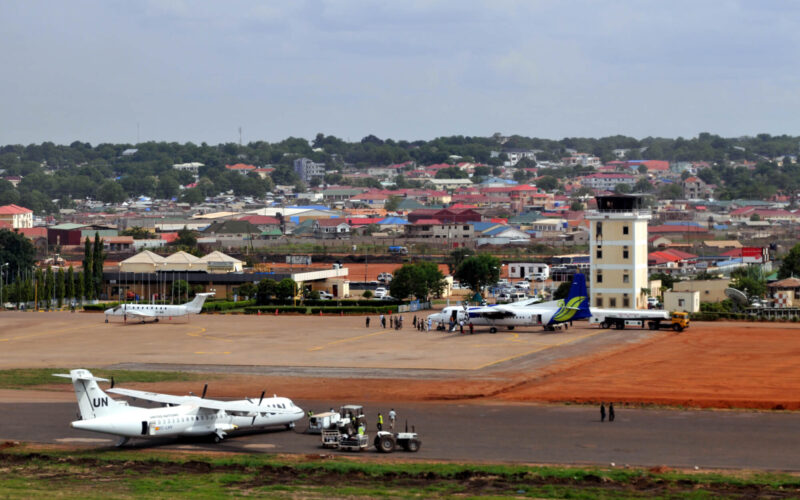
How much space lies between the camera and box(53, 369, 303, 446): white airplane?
46469 millimetres

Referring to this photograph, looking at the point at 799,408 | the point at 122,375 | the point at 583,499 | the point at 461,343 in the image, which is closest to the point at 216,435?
the point at 583,499

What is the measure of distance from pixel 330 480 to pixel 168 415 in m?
9.06

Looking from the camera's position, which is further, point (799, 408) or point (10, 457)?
point (799, 408)

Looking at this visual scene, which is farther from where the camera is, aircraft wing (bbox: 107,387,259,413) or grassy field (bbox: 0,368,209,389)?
grassy field (bbox: 0,368,209,389)

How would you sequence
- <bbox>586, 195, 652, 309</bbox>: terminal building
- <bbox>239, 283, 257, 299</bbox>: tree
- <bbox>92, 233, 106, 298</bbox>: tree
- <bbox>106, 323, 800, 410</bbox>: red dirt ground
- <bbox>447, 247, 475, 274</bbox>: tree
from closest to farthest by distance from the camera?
<bbox>106, 323, 800, 410</bbox>: red dirt ground, <bbox>586, 195, 652, 309</bbox>: terminal building, <bbox>239, 283, 257, 299</bbox>: tree, <bbox>92, 233, 106, 298</bbox>: tree, <bbox>447, 247, 475, 274</bbox>: tree

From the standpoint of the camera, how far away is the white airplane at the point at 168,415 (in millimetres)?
46469

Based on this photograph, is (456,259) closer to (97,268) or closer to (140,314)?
(97,268)

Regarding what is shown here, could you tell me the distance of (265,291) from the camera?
12444 centimetres

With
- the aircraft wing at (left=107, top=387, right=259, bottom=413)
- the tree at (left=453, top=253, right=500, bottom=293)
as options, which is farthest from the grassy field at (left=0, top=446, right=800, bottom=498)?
the tree at (left=453, top=253, right=500, bottom=293)

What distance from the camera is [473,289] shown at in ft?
440

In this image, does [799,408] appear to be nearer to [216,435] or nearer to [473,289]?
[216,435]

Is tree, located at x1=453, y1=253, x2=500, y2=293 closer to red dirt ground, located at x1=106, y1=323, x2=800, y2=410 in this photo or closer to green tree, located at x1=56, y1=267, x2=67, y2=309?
green tree, located at x1=56, y1=267, x2=67, y2=309

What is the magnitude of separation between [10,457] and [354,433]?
1391cm

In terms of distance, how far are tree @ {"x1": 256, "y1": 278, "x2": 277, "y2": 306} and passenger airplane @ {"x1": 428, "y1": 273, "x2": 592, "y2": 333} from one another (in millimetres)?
34341
